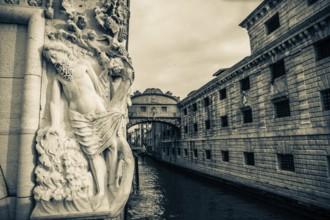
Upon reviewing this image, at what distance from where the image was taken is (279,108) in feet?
42.2

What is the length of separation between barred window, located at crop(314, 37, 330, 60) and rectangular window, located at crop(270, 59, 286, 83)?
217 centimetres

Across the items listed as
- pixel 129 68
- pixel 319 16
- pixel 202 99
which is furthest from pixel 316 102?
pixel 202 99

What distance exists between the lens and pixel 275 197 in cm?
1266

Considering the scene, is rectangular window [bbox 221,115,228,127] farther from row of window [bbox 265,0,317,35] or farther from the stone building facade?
row of window [bbox 265,0,317,35]

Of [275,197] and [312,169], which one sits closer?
[312,169]

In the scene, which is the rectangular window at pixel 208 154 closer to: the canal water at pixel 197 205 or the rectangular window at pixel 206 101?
the canal water at pixel 197 205

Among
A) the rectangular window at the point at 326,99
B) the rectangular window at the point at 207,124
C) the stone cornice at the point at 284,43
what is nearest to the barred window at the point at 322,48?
the stone cornice at the point at 284,43

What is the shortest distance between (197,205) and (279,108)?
8.27 meters

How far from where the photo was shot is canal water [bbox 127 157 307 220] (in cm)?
1112

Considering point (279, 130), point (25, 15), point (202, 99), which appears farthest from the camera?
point (202, 99)

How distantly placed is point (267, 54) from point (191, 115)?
14030mm

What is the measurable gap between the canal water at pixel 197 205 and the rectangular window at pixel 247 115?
5.65m

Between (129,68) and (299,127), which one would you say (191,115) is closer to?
(299,127)

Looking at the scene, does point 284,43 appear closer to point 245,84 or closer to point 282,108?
point 282,108
